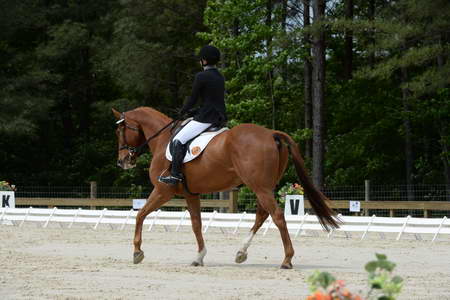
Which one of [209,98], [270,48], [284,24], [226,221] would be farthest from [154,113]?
[284,24]

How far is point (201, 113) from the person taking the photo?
12219 mm

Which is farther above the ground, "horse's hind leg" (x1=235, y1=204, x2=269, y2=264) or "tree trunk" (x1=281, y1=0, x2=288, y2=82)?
"tree trunk" (x1=281, y1=0, x2=288, y2=82)

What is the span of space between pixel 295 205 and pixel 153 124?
7.12 metres

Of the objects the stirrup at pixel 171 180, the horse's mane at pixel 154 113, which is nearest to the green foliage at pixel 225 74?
the horse's mane at pixel 154 113

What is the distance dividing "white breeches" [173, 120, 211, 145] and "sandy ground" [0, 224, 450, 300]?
5.64 feet

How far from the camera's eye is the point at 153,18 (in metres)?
35.9

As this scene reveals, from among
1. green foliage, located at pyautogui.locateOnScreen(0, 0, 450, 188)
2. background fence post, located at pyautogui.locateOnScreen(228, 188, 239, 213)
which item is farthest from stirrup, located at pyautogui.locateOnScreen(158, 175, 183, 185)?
green foliage, located at pyautogui.locateOnScreen(0, 0, 450, 188)

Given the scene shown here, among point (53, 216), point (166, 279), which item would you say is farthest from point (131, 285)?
point (53, 216)

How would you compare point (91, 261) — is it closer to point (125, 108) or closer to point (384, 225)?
point (384, 225)

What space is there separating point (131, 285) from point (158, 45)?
25828 mm

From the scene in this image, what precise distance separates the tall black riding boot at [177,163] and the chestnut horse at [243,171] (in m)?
0.12

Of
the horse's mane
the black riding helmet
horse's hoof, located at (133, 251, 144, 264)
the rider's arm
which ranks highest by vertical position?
the black riding helmet

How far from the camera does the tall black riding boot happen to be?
12.1 metres

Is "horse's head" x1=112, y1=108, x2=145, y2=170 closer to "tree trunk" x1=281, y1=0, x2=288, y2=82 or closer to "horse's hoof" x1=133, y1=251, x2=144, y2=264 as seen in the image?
"horse's hoof" x1=133, y1=251, x2=144, y2=264
